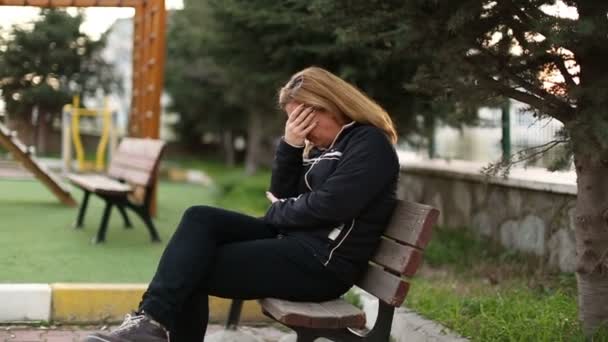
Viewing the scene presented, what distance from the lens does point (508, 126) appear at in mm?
7062

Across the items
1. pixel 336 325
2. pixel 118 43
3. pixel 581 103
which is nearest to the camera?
pixel 336 325

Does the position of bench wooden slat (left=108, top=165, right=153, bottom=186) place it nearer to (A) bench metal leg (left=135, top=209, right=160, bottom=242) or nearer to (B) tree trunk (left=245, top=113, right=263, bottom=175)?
(A) bench metal leg (left=135, top=209, right=160, bottom=242)

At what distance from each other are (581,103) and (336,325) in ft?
4.47

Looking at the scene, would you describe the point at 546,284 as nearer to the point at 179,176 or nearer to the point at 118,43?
the point at 118,43

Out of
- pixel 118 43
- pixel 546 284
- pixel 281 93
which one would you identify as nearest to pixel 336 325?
pixel 281 93

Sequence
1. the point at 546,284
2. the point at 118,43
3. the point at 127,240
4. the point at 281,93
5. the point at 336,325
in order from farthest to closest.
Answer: the point at 118,43, the point at 127,240, the point at 546,284, the point at 281,93, the point at 336,325

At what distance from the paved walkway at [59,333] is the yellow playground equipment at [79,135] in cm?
865

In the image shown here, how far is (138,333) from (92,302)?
1652 millimetres

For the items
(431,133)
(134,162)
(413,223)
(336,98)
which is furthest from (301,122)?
(431,133)

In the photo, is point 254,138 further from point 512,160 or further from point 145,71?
point 512,160

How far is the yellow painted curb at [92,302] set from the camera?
15.0 ft

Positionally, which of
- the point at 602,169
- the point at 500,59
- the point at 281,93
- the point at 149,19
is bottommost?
the point at 602,169

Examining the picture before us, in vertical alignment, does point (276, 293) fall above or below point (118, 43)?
below

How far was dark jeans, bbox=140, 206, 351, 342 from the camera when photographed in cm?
318
